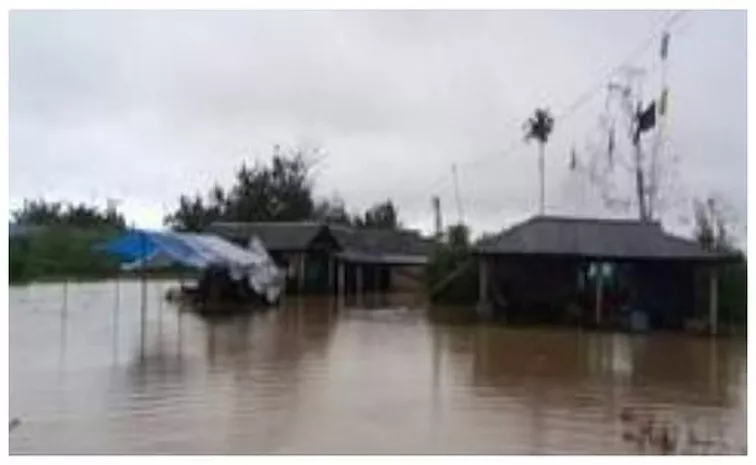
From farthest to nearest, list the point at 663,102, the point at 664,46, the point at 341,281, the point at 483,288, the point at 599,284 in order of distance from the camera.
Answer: the point at 483,288 → the point at 341,281 → the point at 599,284 → the point at 663,102 → the point at 664,46

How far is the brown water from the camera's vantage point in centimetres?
432

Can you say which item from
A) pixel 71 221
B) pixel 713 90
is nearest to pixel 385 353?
pixel 71 221

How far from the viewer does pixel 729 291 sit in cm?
670

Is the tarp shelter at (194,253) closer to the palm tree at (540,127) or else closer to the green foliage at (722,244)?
the palm tree at (540,127)

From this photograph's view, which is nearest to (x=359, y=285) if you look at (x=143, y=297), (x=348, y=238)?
(x=348, y=238)

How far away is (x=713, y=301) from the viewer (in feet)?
26.1

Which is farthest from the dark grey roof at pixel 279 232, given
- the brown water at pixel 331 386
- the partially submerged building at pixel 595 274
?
the partially submerged building at pixel 595 274

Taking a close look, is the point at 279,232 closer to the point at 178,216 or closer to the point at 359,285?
the point at 359,285

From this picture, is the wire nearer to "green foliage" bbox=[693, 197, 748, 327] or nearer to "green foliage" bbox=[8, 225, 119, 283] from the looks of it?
"green foliage" bbox=[693, 197, 748, 327]

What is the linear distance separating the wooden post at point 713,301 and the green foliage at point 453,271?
1.69m

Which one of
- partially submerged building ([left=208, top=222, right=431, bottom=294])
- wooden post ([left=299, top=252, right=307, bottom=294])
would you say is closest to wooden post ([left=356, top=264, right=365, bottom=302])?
partially submerged building ([left=208, top=222, right=431, bottom=294])

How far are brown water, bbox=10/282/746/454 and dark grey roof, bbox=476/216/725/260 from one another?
2.45 feet

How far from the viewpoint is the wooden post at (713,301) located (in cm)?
734

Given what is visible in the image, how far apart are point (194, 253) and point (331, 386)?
4.77 ft
